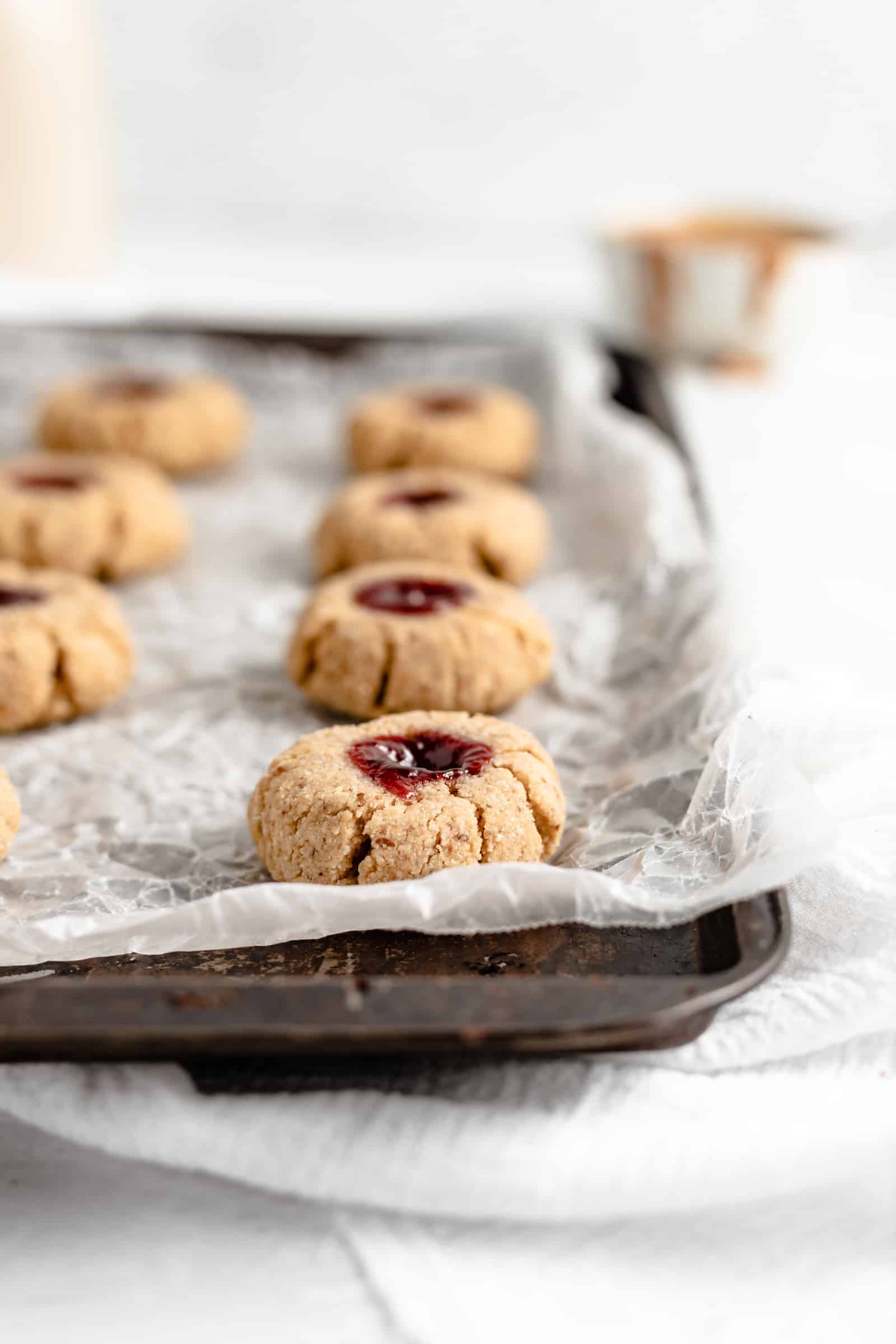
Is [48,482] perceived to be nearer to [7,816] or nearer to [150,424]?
[150,424]

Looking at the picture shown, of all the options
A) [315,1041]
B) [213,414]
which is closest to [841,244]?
[213,414]

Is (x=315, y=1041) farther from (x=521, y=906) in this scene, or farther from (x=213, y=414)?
(x=213, y=414)

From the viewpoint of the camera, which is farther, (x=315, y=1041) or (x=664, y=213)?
(x=664, y=213)

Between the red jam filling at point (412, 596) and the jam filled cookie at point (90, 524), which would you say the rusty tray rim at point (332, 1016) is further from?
the jam filled cookie at point (90, 524)

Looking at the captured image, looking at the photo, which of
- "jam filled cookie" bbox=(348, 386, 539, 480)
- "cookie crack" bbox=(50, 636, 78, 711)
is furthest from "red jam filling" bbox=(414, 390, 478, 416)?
"cookie crack" bbox=(50, 636, 78, 711)

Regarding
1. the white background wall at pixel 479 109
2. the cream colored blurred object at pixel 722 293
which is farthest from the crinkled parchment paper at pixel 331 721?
the white background wall at pixel 479 109

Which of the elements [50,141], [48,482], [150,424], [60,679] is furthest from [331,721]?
[50,141]

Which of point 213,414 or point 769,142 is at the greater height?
point 769,142
